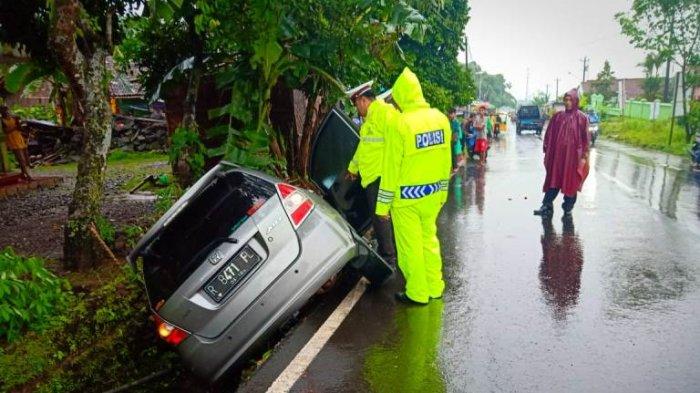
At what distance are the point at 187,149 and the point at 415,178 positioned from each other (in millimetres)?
Answer: 3968

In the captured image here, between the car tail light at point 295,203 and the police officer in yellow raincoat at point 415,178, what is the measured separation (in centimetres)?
83

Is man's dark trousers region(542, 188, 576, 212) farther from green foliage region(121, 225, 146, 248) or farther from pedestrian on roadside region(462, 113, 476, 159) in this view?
pedestrian on roadside region(462, 113, 476, 159)

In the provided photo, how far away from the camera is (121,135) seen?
76.2 feet

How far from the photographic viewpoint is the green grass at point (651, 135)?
22.8 m

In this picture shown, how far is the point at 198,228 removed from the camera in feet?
12.2

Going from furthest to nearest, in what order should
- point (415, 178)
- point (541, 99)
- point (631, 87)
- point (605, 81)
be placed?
1. point (541, 99)
2. point (631, 87)
3. point (605, 81)
4. point (415, 178)

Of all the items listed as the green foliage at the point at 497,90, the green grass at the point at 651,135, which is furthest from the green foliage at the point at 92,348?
the green foliage at the point at 497,90

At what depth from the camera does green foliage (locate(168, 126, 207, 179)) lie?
20.8 feet

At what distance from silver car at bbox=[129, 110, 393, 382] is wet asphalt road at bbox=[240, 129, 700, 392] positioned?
16.9 inches

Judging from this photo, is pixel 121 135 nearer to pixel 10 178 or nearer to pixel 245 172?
pixel 10 178

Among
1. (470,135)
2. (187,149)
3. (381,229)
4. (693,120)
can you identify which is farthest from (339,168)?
(693,120)

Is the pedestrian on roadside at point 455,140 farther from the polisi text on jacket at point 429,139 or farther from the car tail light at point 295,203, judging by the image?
the car tail light at point 295,203

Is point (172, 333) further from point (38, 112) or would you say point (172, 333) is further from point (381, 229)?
point (38, 112)

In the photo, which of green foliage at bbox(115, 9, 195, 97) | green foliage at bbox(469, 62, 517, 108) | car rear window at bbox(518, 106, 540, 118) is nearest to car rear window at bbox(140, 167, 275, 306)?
green foliage at bbox(115, 9, 195, 97)
